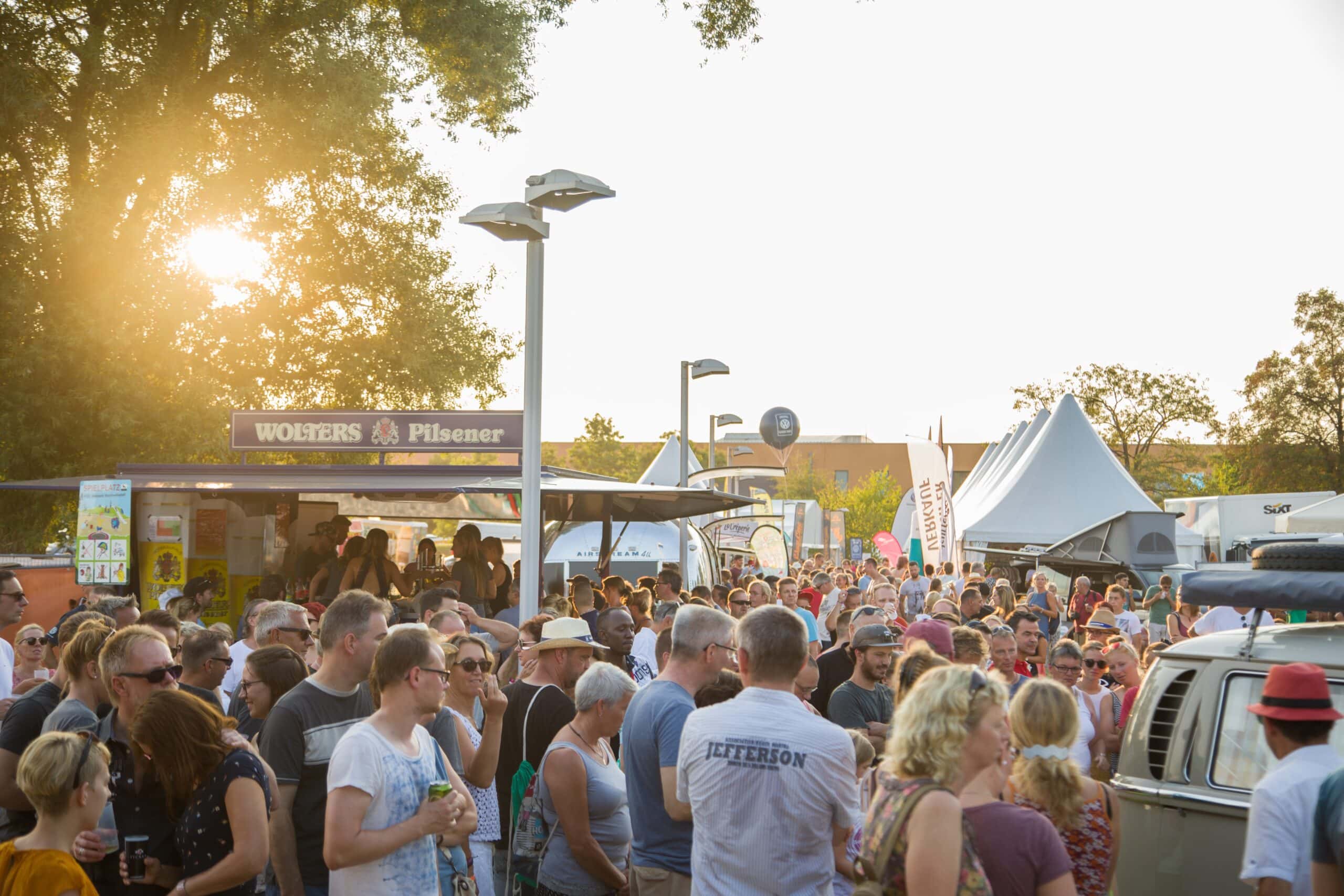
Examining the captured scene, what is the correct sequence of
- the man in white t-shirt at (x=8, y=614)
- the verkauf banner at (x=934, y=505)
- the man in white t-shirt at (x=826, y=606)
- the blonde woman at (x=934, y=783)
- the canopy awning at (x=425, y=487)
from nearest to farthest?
the blonde woman at (x=934, y=783), the man in white t-shirt at (x=8, y=614), the canopy awning at (x=425, y=487), the man in white t-shirt at (x=826, y=606), the verkauf banner at (x=934, y=505)

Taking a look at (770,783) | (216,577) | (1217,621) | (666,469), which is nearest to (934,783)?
(770,783)

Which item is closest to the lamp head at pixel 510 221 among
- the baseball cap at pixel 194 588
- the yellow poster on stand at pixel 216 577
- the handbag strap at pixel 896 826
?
the handbag strap at pixel 896 826

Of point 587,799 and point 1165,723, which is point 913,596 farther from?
point 587,799

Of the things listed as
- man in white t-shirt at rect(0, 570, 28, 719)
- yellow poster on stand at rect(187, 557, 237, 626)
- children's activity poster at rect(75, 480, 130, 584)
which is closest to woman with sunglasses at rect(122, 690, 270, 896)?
man in white t-shirt at rect(0, 570, 28, 719)

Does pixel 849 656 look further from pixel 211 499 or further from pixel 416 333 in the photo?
pixel 416 333

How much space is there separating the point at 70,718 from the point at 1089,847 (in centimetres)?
422

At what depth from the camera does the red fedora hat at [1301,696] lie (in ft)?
13.3

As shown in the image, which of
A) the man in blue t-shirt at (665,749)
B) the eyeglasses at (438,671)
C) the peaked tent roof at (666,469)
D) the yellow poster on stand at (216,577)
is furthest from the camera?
the peaked tent roof at (666,469)

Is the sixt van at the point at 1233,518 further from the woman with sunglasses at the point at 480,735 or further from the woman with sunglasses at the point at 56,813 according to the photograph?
the woman with sunglasses at the point at 56,813

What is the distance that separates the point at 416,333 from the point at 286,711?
1851cm

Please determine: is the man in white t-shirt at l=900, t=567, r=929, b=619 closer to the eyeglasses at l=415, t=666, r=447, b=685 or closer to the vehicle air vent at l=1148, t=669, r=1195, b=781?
the vehicle air vent at l=1148, t=669, r=1195, b=781

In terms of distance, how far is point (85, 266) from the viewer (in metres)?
20.4

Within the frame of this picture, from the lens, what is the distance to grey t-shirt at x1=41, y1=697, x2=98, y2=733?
529 centimetres

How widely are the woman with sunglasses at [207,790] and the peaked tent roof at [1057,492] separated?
30.6 meters
